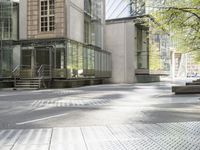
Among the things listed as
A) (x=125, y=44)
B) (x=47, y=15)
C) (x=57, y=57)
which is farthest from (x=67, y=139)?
(x=125, y=44)

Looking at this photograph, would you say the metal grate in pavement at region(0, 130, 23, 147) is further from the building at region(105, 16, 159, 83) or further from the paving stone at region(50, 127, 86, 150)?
the building at region(105, 16, 159, 83)

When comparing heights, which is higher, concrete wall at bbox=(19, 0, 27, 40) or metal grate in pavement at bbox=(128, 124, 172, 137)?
concrete wall at bbox=(19, 0, 27, 40)

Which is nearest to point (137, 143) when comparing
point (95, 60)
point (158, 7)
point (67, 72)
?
point (158, 7)

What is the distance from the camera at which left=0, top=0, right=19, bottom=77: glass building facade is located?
33750mm

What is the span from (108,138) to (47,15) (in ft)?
96.6

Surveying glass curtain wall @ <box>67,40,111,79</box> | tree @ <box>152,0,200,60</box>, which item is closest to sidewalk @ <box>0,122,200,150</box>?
tree @ <box>152,0,200,60</box>

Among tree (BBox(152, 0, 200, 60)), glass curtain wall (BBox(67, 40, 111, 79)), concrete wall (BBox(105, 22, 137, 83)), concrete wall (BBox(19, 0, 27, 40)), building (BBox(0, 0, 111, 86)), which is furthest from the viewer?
concrete wall (BBox(105, 22, 137, 83))

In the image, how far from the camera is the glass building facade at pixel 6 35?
33750 mm

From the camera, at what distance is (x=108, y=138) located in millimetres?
8133

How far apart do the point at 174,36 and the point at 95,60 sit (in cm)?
2297

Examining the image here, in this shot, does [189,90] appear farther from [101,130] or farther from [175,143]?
[175,143]

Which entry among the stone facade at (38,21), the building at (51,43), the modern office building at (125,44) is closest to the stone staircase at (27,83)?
the building at (51,43)

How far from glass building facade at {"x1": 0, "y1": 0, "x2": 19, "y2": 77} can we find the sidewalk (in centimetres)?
2469

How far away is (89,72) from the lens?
4088cm
